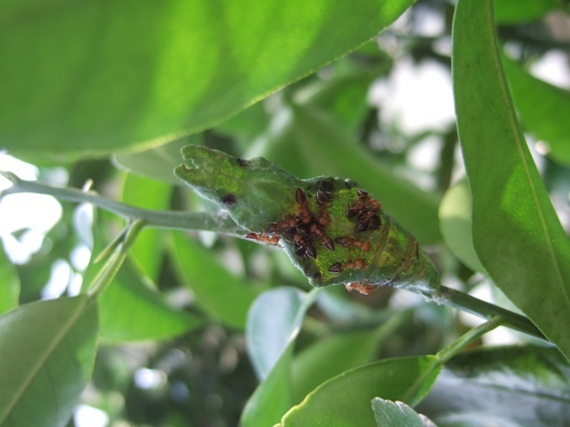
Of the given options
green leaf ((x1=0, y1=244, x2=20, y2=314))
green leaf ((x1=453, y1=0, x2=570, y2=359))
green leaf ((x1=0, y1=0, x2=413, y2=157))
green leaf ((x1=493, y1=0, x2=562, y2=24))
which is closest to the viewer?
green leaf ((x1=0, y1=0, x2=413, y2=157))

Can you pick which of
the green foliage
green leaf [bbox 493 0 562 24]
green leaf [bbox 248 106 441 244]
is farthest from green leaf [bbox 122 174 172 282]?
green leaf [bbox 493 0 562 24]

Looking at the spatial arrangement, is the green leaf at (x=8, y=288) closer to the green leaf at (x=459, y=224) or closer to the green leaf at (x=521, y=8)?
the green leaf at (x=459, y=224)

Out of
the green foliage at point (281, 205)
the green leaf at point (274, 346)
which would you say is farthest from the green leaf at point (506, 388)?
the green leaf at point (274, 346)

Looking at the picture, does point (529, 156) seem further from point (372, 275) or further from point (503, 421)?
point (503, 421)

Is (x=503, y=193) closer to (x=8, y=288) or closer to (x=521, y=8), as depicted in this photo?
(x=8, y=288)

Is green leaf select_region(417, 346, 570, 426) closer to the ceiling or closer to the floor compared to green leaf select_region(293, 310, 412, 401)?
closer to the ceiling

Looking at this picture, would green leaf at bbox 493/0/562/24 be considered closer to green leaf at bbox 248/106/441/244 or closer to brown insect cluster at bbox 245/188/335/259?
green leaf at bbox 248/106/441/244

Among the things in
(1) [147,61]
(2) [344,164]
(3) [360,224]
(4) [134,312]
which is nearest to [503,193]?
(3) [360,224]
